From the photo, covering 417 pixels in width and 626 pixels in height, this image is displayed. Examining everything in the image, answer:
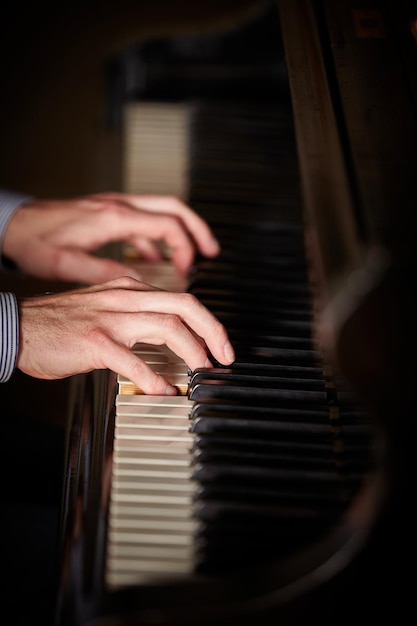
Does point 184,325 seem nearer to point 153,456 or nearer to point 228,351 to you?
point 228,351

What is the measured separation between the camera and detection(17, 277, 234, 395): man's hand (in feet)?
3.84

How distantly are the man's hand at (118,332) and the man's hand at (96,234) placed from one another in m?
0.27

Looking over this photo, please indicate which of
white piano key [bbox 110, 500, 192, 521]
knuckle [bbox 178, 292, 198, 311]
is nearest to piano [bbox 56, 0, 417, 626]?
white piano key [bbox 110, 500, 192, 521]

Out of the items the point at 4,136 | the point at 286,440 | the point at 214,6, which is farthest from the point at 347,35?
the point at 214,6

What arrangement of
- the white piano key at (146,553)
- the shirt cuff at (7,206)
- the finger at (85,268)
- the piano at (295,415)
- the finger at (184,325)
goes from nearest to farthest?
the piano at (295,415) → the white piano key at (146,553) → the finger at (184,325) → the finger at (85,268) → the shirt cuff at (7,206)

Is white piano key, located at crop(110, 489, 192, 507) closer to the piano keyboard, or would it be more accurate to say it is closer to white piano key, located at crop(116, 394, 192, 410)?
the piano keyboard

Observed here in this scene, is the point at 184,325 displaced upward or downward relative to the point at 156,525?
upward

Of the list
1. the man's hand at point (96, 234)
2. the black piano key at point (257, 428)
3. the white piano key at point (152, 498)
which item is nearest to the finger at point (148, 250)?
the man's hand at point (96, 234)

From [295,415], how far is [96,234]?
26.9 inches

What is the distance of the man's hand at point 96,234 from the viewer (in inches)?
60.5

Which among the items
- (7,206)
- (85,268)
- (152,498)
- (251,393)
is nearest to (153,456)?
(152,498)

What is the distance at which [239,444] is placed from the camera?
3.56ft

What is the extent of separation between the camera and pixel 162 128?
1.95 meters

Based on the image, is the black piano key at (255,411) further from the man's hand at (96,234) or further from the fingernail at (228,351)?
the man's hand at (96,234)
